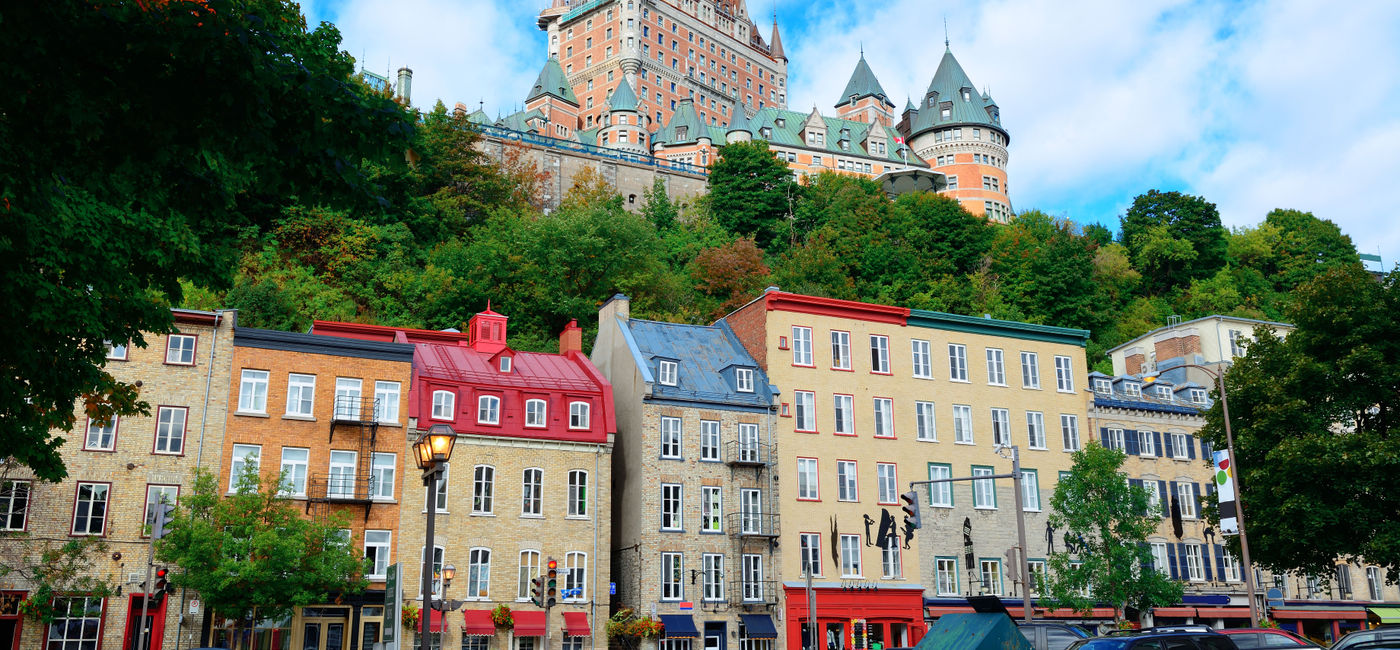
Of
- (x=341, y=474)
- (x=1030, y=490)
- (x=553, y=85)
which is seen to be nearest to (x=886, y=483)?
(x=1030, y=490)

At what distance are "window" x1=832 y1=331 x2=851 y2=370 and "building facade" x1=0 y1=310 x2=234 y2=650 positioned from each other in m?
22.5

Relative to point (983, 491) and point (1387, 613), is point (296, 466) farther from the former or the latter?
point (1387, 613)

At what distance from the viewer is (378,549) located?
3675 cm

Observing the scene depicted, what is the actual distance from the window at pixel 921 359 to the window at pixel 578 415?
14475 millimetres

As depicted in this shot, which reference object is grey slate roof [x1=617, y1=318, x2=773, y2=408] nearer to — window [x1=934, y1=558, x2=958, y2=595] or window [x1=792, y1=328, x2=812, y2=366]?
window [x1=792, y1=328, x2=812, y2=366]

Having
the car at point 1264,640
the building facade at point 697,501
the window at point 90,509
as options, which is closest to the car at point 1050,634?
the car at point 1264,640

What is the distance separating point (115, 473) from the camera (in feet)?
113

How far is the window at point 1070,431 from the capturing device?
161ft

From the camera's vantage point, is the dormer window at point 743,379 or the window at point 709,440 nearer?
the window at point 709,440

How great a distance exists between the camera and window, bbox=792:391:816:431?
44.2 meters

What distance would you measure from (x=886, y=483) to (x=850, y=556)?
3.55 m

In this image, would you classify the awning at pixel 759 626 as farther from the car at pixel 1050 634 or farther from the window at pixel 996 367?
the window at pixel 996 367

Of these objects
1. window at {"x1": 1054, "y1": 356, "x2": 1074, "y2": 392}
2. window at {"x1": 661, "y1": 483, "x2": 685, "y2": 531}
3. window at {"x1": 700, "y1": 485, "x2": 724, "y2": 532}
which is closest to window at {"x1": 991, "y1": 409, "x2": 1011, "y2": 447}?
window at {"x1": 1054, "y1": 356, "x2": 1074, "y2": 392}

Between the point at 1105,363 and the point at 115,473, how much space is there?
59.0m
